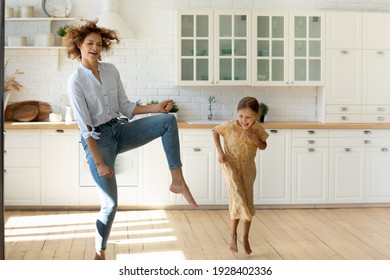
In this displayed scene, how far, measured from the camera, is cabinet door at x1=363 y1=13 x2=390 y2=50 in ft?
25.6

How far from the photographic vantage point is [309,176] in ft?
24.7

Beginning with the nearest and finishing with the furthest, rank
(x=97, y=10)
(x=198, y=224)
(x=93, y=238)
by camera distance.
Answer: (x=93, y=238), (x=198, y=224), (x=97, y=10)

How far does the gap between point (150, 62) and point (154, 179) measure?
4.48 feet

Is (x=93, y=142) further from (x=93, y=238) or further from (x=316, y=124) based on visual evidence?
(x=316, y=124)

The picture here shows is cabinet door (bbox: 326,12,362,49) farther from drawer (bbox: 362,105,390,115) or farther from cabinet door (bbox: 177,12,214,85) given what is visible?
cabinet door (bbox: 177,12,214,85)

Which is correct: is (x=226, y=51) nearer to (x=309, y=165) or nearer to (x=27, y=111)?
(x=309, y=165)

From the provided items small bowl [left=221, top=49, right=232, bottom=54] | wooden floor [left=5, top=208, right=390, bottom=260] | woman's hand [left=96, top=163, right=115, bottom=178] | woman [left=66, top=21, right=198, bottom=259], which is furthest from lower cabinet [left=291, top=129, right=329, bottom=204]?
woman's hand [left=96, top=163, right=115, bottom=178]

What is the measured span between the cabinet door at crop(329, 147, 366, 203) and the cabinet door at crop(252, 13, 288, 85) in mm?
1002

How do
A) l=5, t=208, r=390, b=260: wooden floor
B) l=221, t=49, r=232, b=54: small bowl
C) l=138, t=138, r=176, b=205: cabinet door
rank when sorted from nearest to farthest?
l=5, t=208, r=390, b=260: wooden floor
l=138, t=138, r=176, b=205: cabinet door
l=221, t=49, r=232, b=54: small bowl

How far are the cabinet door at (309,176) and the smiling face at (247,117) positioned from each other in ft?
7.93

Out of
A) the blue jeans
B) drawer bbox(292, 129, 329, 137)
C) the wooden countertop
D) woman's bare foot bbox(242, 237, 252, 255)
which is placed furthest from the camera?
drawer bbox(292, 129, 329, 137)

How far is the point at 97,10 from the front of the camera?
7812 millimetres

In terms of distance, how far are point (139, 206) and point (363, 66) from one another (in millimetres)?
2865
